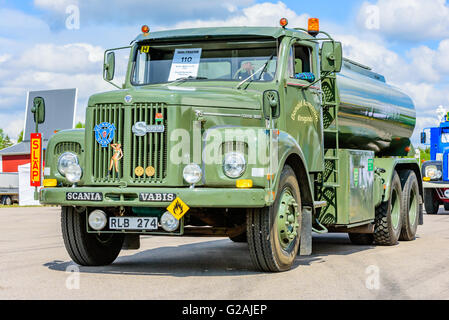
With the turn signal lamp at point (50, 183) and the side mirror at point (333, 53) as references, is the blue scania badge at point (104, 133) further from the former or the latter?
the side mirror at point (333, 53)

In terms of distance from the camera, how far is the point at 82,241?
28.7ft

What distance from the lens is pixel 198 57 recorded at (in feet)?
31.0

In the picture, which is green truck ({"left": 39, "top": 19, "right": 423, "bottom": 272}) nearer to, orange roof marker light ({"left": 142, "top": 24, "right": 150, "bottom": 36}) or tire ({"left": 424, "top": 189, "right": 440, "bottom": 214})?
orange roof marker light ({"left": 142, "top": 24, "right": 150, "bottom": 36})

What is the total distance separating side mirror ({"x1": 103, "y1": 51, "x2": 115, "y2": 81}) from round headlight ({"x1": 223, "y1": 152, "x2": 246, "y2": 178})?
3.03 meters

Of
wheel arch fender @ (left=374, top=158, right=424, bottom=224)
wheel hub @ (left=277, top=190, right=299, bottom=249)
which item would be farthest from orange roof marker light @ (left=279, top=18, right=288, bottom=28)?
wheel arch fender @ (left=374, top=158, right=424, bottom=224)

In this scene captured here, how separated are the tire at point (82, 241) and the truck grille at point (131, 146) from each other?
2.45 ft

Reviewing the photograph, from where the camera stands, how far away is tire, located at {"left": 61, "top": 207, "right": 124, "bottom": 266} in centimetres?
871

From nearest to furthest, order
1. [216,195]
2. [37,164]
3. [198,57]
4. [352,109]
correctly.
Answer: [216,195] < [198,57] < [352,109] < [37,164]

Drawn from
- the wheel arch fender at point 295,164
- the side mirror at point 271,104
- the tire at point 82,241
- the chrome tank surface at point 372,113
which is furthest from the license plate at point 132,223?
the chrome tank surface at point 372,113

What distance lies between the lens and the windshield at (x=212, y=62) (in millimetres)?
9234

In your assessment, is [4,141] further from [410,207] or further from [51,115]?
[410,207]
